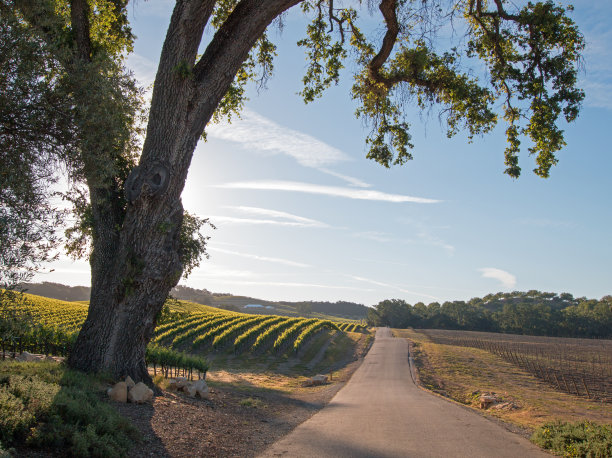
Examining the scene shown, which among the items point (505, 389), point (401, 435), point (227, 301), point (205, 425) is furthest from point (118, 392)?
point (227, 301)

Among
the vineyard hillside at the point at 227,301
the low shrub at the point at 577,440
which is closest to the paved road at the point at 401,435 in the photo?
the low shrub at the point at 577,440

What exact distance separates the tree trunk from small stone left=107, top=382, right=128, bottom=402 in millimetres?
804

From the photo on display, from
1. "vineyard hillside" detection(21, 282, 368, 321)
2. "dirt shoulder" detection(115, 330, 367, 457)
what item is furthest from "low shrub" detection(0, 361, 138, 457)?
"vineyard hillside" detection(21, 282, 368, 321)

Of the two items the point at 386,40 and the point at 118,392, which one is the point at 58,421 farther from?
the point at 386,40

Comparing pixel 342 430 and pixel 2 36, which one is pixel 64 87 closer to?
pixel 2 36

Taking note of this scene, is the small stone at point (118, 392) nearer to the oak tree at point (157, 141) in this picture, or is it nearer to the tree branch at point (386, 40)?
the oak tree at point (157, 141)

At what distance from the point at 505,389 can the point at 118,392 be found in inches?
842

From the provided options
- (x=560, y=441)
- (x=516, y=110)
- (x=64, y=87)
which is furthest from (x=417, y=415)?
(x=64, y=87)

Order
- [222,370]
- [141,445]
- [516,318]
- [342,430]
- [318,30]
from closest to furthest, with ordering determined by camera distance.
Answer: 1. [141,445]
2. [342,430]
3. [318,30]
4. [222,370]
5. [516,318]

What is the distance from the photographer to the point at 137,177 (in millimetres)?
8273

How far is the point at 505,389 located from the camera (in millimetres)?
22359

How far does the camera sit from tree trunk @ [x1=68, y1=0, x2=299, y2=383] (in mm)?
8344

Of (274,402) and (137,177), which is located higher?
(137,177)

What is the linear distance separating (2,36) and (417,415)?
1204 cm
